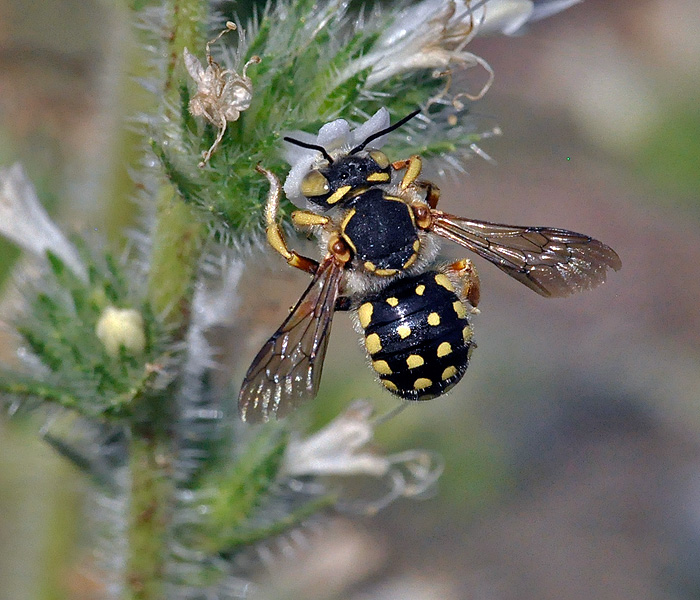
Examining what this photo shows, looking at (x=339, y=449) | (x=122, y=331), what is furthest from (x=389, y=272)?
(x=339, y=449)

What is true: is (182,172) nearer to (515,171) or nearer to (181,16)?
(181,16)

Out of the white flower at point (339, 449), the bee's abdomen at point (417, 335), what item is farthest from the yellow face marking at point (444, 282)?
the white flower at point (339, 449)

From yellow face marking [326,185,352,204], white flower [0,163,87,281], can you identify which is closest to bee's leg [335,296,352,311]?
yellow face marking [326,185,352,204]


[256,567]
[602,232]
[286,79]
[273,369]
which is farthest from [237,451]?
[602,232]

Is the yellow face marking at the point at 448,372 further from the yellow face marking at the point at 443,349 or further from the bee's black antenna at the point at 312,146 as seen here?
the bee's black antenna at the point at 312,146

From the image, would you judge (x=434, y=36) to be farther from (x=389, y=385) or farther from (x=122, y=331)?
(x=122, y=331)

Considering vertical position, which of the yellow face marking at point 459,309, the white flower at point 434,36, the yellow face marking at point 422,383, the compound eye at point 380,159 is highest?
the white flower at point 434,36
